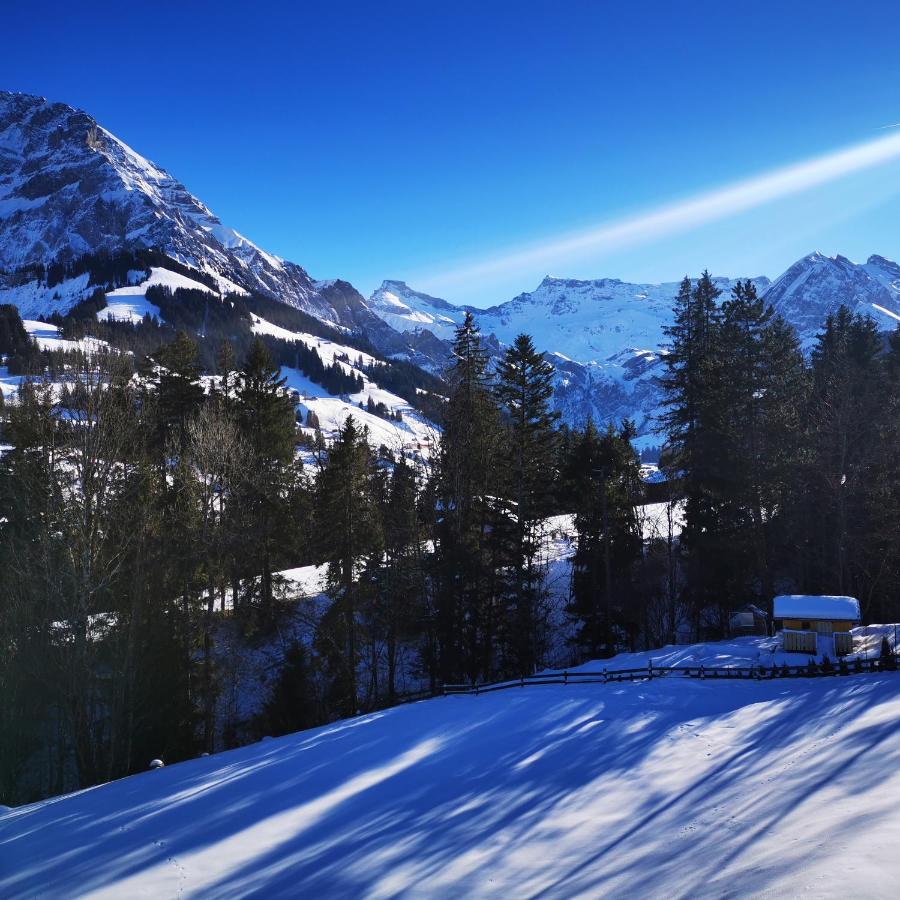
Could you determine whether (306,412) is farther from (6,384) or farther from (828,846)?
(828,846)

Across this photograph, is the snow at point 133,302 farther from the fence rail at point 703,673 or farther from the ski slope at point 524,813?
the ski slope at point 524,813

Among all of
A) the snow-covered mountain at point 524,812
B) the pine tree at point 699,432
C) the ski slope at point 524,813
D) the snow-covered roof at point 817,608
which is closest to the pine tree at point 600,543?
the pine tree at point 699,432

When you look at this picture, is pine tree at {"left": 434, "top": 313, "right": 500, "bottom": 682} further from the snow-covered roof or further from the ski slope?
the snow-covered roof

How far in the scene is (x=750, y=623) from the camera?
83.8 feet

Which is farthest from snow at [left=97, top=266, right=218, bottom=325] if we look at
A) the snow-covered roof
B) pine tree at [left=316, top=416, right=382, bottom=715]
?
the snow-covered roof

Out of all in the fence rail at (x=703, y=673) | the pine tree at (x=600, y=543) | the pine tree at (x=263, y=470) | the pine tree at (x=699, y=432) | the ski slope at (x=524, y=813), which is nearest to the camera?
the ski slope at (x=524, y=813)

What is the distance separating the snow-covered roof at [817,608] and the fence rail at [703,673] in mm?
1894

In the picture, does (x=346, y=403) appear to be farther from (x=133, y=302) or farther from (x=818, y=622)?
(x=818, y=622)

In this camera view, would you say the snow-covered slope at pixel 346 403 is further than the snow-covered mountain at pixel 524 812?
Yes

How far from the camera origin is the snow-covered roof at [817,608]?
791 inches

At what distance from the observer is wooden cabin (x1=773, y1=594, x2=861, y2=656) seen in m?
20.1

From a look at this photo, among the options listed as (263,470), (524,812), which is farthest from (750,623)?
(263,470)

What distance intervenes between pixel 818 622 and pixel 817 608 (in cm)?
50

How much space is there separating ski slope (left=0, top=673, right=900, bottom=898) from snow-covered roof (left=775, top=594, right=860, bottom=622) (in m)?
4.12
